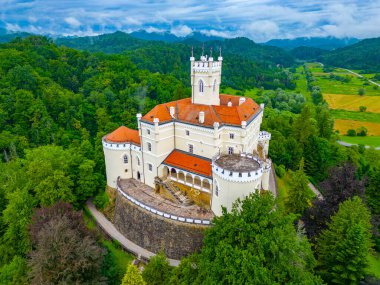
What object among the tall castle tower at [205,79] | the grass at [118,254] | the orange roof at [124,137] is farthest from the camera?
the orange roof at [124,137]

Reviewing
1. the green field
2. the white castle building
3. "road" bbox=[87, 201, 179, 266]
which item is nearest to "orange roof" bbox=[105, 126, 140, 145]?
the white castle building

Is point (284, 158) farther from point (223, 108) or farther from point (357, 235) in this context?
point (357, 235)

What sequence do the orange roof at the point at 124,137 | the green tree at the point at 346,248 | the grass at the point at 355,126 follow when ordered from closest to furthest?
the green tree at the point at 346,248 < the orange roof at the point at 124,137 < the grass at the point at 355,126

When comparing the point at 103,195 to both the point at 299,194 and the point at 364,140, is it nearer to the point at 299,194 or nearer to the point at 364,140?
the point at 299,194

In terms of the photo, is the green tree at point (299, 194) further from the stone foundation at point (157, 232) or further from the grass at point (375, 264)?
the stone foundation at point (157, 232)

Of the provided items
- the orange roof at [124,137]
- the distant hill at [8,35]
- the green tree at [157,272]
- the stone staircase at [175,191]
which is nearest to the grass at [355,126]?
the stone staircase at [175,191]
